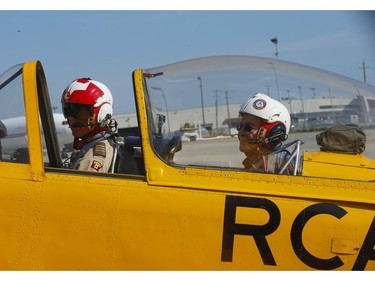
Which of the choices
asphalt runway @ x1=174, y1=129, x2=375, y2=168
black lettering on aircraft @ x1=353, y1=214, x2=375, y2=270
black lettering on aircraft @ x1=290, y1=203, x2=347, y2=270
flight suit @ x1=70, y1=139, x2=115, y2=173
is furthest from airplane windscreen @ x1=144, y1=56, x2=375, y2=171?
black lettering on aircraft @ x1=353, y1=214, x2=375, y2=270

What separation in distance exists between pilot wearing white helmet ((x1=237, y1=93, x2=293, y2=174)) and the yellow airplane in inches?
4.5

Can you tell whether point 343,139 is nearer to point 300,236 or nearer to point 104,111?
point 300,236

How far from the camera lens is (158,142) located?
3.16 metres

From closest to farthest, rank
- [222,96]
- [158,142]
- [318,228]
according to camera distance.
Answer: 1. [318,228]
2. [158,142]
3. [222,96]

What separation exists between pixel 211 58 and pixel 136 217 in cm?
132

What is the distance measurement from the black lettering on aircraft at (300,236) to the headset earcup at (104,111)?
1608 millimetres

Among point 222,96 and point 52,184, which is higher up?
point 222,96

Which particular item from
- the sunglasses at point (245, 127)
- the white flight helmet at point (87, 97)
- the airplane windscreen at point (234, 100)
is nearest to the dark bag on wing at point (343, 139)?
the airplane windscreen at point (234, 100)

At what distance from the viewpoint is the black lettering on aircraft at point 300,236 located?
2.84 meters

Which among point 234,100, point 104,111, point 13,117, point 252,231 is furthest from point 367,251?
point 13,117

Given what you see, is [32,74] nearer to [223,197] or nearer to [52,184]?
[52,184]

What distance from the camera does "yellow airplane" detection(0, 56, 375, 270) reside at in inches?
112

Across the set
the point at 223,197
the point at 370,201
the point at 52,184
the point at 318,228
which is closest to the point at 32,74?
the point at 52,184

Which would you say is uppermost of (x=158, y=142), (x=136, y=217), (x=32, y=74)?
(x=32, y=74)
